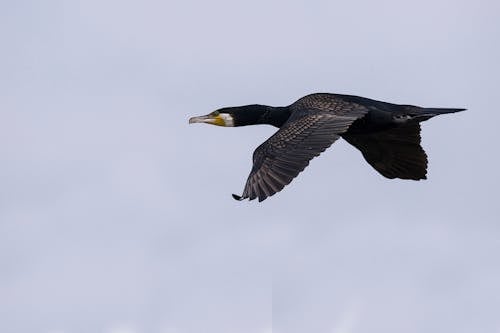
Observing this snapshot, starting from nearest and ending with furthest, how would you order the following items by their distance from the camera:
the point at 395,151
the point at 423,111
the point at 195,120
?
1. the point at 423,111
2. the point at 195,120
3. the point at 395,151

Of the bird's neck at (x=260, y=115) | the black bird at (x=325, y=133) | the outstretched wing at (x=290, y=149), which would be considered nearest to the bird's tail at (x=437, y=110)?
the black bird at (x=325, y=133)

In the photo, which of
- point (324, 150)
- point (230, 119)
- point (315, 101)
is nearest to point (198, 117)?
point (230, 119)

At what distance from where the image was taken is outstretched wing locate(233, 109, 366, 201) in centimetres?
2033

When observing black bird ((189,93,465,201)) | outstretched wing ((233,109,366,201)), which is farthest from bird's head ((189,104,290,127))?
outstretched wing ((233,109,366,201))

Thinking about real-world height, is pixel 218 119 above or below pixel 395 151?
above

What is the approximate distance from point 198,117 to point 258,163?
3.28 m

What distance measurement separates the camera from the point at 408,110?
23.2 meters

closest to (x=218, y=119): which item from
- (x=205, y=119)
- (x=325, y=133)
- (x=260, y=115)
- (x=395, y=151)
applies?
(x=205, y=119)

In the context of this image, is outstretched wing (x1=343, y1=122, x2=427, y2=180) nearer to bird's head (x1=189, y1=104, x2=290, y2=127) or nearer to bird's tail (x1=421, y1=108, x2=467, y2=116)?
bird's tail (x1=421, y1=108, x2=467, y2=116)

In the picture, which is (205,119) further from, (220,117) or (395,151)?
(395,151)

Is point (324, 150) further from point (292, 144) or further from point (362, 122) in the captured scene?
point (362, 122)

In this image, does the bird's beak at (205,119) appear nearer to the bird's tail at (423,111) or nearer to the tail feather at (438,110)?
the bird's tail at (423,111)

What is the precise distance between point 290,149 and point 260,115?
3374 millimetres

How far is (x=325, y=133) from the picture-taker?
21203mm
